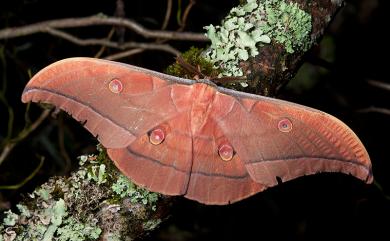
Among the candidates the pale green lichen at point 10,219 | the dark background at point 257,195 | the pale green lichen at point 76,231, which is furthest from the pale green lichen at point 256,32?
the dark background at point 257,195

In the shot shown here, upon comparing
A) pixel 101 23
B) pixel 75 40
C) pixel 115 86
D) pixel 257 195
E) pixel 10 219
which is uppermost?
pixel 115 86

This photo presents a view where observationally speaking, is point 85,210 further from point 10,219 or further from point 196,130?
point 196,130

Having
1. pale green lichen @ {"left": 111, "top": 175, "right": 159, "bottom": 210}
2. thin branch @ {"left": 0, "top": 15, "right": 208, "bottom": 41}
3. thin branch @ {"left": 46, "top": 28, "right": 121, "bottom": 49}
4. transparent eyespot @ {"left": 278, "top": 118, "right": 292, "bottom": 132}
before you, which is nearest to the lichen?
pale green lichen @ {"left": 111, "top": 175, "right": 159, "bottom": 210}

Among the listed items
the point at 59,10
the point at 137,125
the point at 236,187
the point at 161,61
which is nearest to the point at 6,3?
the point at 59,10

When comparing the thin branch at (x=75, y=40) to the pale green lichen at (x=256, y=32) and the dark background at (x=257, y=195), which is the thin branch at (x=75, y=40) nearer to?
the dark background at (x=257, y=195)

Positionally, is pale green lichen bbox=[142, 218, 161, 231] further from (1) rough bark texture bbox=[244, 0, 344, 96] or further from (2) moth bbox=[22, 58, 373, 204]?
(1) rough bark texture bbox=[244, 0, 344, 96]

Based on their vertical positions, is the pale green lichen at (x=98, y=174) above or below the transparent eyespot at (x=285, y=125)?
below

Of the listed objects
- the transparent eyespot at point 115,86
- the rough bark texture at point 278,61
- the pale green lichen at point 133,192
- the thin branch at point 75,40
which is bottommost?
the thin branch at point 75,40

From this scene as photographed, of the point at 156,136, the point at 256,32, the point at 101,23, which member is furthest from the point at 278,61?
the point at 101,23
